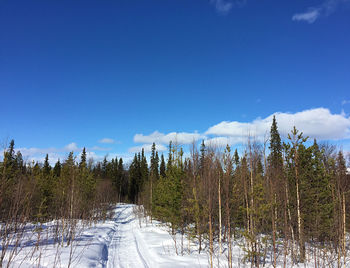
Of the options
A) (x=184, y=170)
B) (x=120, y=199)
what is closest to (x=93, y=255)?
(x=184, y=170)

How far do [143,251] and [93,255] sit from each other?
388 cm

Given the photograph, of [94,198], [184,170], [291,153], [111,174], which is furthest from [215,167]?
[111,174]

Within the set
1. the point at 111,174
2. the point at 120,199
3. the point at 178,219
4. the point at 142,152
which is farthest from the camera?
the point at 142,152

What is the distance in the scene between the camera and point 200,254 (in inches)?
555

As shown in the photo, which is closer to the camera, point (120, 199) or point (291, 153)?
point (291, 153)

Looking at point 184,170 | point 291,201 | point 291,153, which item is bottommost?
point 291,201

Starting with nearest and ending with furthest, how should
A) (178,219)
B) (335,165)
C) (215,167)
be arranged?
(335,165), (215,167), (178,219)

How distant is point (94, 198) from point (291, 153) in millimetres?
24159

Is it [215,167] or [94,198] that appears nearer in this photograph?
[215,167]

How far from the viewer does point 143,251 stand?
14.6 m

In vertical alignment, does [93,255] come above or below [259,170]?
below

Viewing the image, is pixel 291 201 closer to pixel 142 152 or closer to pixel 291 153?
pixel 291 153

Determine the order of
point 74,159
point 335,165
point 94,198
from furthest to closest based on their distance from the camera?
1. point 94,198
2. point 74,159
3. point 335,165

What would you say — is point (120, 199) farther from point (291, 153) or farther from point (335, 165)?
point (335, 165)
